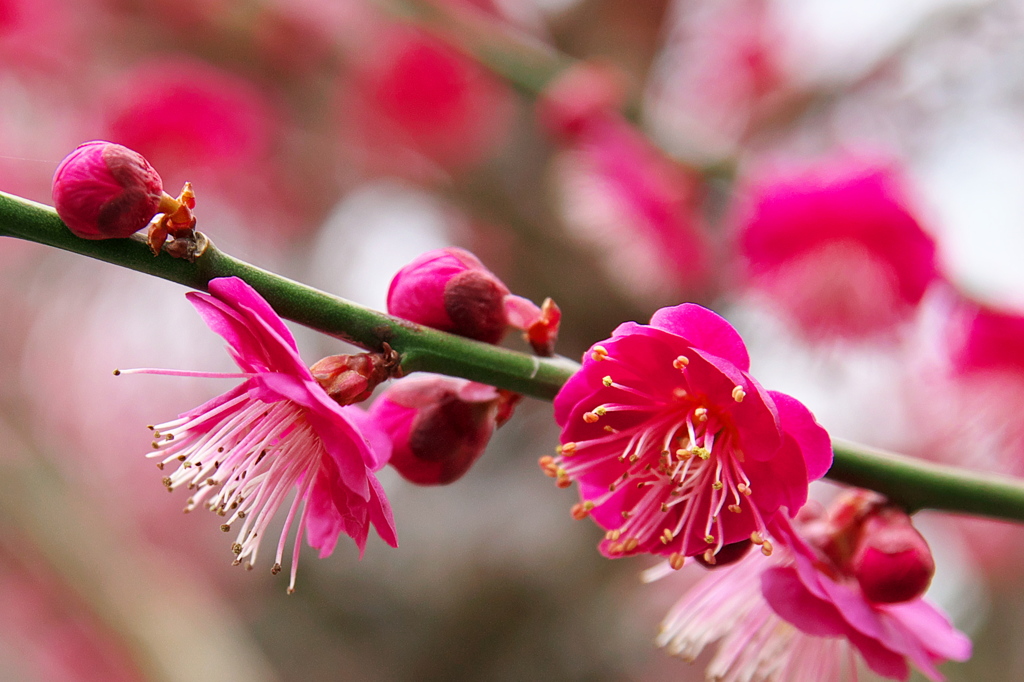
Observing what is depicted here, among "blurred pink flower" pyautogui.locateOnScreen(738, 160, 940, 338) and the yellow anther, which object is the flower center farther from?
"blurred pink flower" pyautogui.locateOnScreen(738, 160, 940, 338)

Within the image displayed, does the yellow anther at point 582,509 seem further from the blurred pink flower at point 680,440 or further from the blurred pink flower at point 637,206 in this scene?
the blurred pink flower at point 637,206

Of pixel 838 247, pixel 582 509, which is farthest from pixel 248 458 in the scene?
pixel 838 247

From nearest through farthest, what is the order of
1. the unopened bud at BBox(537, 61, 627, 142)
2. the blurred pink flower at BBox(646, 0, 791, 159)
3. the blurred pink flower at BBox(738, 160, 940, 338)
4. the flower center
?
the flower center < the blurred pink flower at BBox(738, 160, 940, 338) < the unopened bud at BBox(537, 61, 627, 142) < the blurred pink flower at BBox(646, 0, 791, 159)

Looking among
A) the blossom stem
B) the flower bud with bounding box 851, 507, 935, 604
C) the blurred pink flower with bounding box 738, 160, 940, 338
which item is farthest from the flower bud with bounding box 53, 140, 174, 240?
the blurred pink flower with bounding box 738, 160, 940, 338

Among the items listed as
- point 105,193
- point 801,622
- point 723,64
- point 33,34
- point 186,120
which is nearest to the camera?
point 105,193

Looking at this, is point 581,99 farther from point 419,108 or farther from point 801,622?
point 801,622

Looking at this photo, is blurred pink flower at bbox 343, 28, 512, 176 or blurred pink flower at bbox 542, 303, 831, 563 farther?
blurred pink flower at bbox 343, 28, 512, 176
